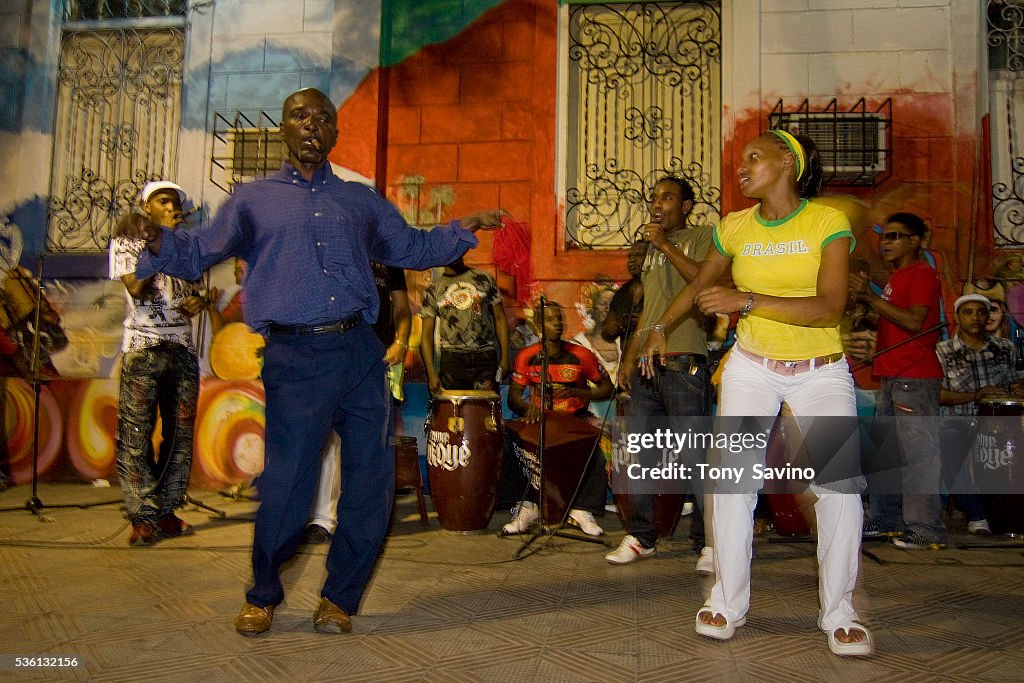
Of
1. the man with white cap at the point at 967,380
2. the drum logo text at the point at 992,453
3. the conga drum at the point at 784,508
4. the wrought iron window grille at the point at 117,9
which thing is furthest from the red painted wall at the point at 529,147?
the conga drum at the point at 784,508

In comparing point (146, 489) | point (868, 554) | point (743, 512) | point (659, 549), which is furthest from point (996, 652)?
point (146, 489)

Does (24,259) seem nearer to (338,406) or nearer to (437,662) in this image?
(338,406)

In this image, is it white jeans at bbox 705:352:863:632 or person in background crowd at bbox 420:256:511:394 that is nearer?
white jeans at bbox 705:352:863:632

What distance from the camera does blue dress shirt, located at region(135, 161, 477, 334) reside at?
10.1 ft

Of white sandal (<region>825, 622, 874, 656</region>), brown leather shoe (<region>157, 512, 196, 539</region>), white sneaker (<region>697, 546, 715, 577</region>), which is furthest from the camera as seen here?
brown leather shoe (<region>157, 512, 196, 539</region>)

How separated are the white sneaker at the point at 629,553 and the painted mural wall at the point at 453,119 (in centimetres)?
311

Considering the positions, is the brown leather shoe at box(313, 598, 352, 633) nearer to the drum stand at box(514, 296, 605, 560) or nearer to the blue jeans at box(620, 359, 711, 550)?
A: the drum stand at box(514, 296, 605, 560)

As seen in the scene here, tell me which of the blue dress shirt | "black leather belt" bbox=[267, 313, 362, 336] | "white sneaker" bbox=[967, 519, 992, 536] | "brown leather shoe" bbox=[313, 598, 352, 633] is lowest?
→ "white sneaker" bbox=[967, 519, 992, 536]

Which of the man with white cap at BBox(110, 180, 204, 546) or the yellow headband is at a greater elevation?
the yellow headband

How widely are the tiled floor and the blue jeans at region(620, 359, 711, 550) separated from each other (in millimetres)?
211

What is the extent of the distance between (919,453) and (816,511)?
2406 millimetres

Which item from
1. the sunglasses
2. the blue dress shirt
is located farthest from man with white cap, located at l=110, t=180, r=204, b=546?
the sunglasses

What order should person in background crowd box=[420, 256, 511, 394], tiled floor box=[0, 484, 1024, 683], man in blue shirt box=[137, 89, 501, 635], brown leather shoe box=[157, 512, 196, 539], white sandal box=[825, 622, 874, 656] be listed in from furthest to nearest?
person in background crowd box=[420, 256, 511, 394] < brown leather shoe box=[157, 512, 196, 539] < man in blue shirt box=[137, 89, 501, 635] < white sandal box=[825, 622, 874, 656] < tiled floor box=[0, 484, 1024, 683]

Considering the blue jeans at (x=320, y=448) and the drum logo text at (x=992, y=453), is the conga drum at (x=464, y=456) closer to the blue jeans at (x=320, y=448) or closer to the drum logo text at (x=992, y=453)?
the blue jeans at (x=320, y=448)
